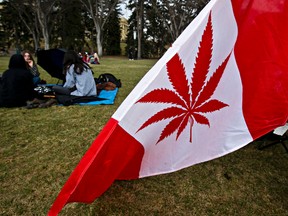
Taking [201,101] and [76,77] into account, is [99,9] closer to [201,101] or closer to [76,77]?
[76,77]

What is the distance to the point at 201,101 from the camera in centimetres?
177

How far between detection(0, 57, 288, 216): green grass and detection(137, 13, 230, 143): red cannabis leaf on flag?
973 mm

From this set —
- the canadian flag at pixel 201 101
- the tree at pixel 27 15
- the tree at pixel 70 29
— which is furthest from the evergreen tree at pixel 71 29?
the canadian flag at pixel 201 101

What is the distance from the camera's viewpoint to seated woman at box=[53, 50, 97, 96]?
18.3 ft

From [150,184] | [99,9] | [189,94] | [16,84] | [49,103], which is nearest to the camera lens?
[189,94]

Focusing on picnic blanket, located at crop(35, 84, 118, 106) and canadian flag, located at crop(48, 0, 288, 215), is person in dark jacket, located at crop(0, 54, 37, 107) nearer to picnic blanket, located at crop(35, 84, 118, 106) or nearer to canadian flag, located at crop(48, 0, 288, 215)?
picnic blanket, located at crop(35, 84, 118, 106)

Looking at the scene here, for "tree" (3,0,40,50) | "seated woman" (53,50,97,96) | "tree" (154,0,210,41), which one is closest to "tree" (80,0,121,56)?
"tree" (154,0,210,41)

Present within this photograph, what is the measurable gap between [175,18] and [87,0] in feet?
35.5

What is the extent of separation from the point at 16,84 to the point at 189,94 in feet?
15.6

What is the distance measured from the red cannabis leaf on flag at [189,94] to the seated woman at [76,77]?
14.3 ft

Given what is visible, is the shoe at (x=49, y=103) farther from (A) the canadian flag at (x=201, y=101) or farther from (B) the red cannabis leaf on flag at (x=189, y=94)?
(B) the red cannabis leaf on flag at (x=189, y=94)

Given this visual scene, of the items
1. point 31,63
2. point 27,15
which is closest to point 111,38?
point 27,15

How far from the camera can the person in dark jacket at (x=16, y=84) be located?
5109 millimetres


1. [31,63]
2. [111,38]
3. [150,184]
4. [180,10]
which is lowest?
[150,184]
